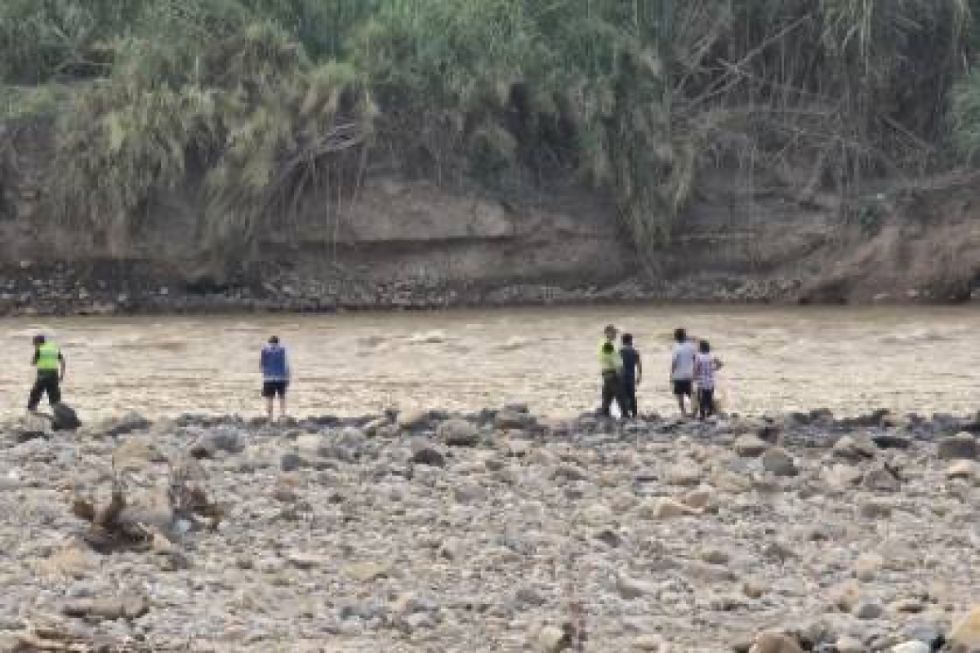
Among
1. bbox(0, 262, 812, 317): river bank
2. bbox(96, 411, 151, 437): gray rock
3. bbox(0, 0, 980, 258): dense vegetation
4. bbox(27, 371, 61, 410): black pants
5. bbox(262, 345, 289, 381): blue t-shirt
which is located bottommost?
bbox(96, 411, 151, 437): gray rock

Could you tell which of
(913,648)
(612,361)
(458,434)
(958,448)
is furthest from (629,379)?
(913,648)

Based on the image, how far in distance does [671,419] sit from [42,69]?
60.3 feet

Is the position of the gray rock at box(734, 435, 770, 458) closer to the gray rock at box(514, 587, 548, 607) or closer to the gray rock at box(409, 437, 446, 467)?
the gray rock at box(409, 437, 446, 467)

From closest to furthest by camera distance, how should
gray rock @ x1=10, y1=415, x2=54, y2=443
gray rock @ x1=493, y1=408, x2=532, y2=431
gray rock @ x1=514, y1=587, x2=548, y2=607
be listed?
gray rock @ x1=514, y1=587, x2=548, y2=607
gray rock @ x1=10, y1=415, x2=54, y2=443
gray rock @ x1=493, y1=408, x2=532, y2=431

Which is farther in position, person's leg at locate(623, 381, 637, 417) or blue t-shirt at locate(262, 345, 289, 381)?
blue t-shirt at locate(262, 345, 289, 381)

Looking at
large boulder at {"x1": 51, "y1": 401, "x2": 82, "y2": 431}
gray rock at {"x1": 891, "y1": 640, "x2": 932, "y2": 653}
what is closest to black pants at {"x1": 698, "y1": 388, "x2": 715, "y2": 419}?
large boulder at {"x1": 51, "y1": 401, "x2": 82, "y2": 431}

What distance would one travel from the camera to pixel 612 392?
1822 centimetres

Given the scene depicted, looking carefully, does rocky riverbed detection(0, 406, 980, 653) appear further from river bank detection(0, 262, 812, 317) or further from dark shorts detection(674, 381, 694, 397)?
river bank detection(0, 262, 812, 317)

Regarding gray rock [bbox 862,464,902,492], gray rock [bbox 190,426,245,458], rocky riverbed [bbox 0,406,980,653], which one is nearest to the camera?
rocky riverbed [bbox 0,406,980,653]

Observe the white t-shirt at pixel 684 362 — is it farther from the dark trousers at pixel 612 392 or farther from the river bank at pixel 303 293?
the river bank at pixel 303 293

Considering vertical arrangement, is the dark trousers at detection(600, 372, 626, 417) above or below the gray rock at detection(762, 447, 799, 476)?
above

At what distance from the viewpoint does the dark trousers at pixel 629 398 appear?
1816 cm

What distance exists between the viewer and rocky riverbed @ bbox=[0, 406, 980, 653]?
10414mm

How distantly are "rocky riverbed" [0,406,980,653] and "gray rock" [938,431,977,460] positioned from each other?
0.01m
